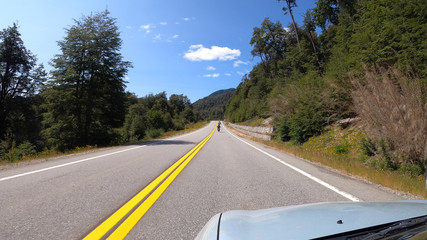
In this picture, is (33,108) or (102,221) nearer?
(102,221)

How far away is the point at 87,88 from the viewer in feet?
57.7

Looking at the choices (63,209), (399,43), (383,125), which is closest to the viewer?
(63,209)

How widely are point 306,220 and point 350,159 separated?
29.1ft

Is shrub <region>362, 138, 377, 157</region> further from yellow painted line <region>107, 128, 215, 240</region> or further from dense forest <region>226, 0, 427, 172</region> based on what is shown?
yellow painted line <region>107, 128, 215, 240</region>

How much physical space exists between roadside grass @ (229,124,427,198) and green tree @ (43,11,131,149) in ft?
51.4

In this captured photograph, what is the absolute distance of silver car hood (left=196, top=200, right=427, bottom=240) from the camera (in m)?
1.50

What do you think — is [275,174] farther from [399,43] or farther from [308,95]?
[308,95]

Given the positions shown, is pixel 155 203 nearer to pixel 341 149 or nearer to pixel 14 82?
pixel 341 149

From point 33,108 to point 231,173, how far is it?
89.1 ft

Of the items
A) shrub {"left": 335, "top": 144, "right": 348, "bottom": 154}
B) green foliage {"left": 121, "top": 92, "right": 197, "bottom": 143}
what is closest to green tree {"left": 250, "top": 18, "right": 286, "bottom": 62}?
green foliage {"left": 121, "top": 92, "right": 197, "bottom": 143}

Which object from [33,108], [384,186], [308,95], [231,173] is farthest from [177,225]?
[33,108]

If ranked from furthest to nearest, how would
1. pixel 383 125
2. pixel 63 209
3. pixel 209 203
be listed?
pixel 383 125 < pixel 209 203 < pixel 63 209

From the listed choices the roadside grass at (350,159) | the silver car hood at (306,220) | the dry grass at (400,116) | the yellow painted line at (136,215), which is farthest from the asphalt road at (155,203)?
the dry grass at (400,116)

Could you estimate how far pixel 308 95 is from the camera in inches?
632
